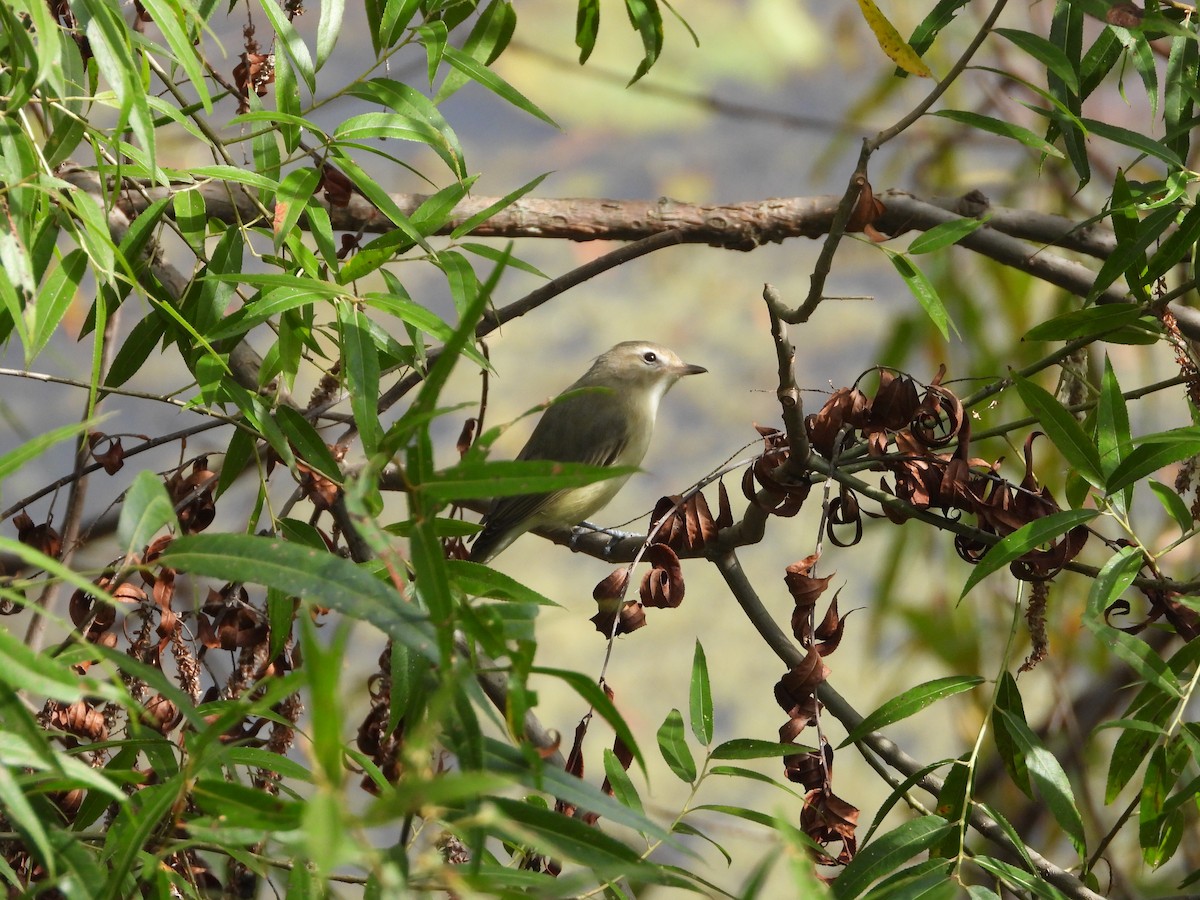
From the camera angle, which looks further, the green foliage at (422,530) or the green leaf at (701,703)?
the green leaf at (701,703)

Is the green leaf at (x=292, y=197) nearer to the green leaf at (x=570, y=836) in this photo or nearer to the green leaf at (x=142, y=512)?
the green leaf at (x=142, y=512)

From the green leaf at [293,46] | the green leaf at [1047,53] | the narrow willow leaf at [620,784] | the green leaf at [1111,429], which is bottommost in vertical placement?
the narrow willow leaf at [620,784]

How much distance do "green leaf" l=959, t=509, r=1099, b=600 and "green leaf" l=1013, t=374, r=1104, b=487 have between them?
58 mm

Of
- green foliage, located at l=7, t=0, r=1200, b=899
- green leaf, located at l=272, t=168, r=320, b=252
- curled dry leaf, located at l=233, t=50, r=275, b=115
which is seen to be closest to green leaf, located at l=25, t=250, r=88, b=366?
green foliage, located at l=7, t=0, r=1200, b=899

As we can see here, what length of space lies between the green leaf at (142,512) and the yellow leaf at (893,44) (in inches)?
35.8

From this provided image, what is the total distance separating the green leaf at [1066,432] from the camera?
3.65 ft

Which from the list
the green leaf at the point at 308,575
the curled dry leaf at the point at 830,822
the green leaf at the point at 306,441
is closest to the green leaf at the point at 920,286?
the curled dry leaf at the point at 830,822

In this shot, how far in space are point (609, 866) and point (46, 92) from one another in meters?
0.80

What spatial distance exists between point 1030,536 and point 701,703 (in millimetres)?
352

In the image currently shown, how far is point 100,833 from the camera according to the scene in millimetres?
1005

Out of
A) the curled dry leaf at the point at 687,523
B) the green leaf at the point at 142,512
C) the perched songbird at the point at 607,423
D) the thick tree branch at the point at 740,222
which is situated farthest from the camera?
the perched songbird at the point at 607,423

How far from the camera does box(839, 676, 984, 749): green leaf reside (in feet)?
3.95

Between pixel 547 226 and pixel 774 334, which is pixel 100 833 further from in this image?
pixel 547 226

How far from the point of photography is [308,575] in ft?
2.56
